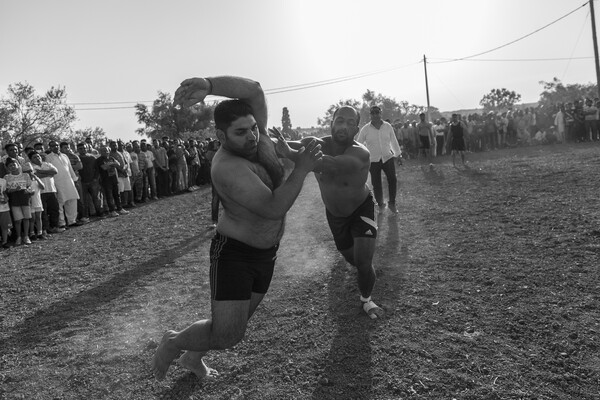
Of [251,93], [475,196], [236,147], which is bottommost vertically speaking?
[475,196]

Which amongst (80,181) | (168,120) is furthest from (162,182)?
(168,120)

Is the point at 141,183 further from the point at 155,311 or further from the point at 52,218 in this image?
the point at 155,311

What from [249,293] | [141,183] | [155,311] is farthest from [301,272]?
[141,183]

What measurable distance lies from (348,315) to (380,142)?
16.9ft

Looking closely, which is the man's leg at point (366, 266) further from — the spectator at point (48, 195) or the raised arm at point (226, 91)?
the spectator at point (48, 195)

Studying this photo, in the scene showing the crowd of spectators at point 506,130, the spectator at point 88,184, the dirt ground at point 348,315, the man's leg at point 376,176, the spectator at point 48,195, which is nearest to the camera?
the dirt ground at point 348,315

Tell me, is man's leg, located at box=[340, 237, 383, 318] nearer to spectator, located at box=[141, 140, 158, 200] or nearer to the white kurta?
the white kurta

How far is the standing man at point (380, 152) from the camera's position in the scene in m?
9.02

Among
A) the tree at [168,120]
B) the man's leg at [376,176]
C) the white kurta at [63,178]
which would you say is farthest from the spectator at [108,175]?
the tree at [168,120]

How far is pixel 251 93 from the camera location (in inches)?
126

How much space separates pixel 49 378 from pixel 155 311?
4.76 ft

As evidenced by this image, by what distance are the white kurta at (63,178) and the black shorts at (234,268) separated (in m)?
9.50

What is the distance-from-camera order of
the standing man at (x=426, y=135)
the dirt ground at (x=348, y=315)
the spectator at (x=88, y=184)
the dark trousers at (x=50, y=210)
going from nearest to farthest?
the dirt ground at (x=348, y=315), the dark trousers at (x=50, y=210), the spectator at (x=88, y=184), the standing man at (x=426, y=135)

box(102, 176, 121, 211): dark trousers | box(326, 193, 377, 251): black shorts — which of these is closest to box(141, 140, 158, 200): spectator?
box(102, 176, 121, 211): dark trousers
